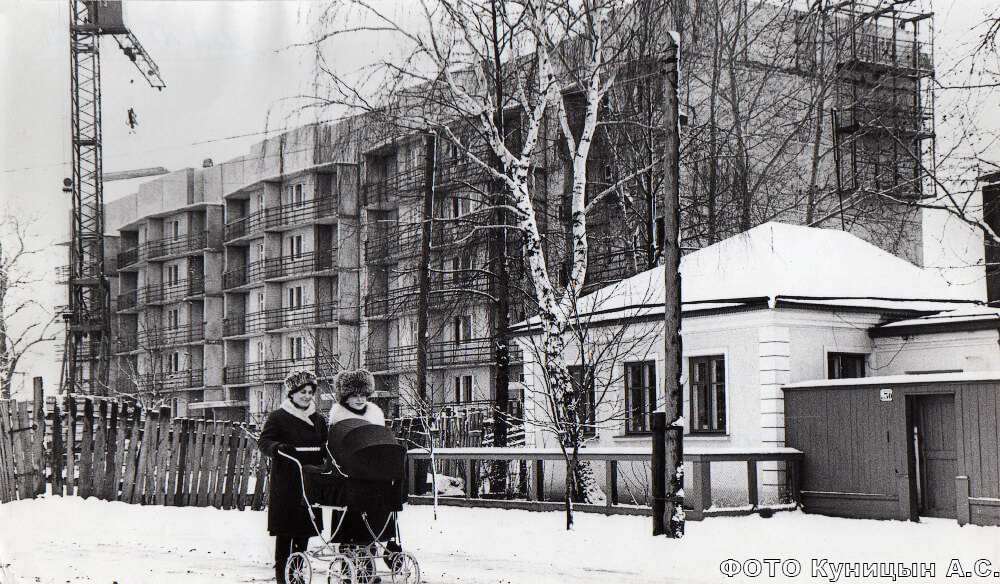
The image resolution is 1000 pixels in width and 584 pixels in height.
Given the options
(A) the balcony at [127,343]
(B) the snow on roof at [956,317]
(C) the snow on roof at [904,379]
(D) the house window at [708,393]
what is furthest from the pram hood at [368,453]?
(A) the balcony at [127,343]

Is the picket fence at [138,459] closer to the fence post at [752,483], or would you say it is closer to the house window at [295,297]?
the fence post at [752,483]

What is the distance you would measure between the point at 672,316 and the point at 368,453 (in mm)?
5735

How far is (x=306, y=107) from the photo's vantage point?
19.1m

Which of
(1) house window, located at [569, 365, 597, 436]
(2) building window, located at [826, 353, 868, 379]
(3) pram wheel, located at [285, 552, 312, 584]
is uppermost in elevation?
(2) building window, located at [826, 353, 868, 379]

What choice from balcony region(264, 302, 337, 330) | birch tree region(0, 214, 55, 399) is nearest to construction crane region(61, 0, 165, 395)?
birch tree region(0, 214, 55, 399)

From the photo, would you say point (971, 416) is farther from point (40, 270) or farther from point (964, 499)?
point (40, 270)

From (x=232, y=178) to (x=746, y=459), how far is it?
49.6 metres

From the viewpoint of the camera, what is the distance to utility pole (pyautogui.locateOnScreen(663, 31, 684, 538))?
14555 millimetres

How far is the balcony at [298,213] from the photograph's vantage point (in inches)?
2211

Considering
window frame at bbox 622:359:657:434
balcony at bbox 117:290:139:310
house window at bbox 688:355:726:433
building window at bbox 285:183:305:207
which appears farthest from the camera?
balcony at bbox 117:290:139:310

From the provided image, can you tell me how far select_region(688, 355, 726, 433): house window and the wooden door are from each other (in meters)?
3.56

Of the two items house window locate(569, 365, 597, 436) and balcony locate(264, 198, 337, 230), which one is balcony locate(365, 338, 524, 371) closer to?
balcony locate(264, 198, 337, 230)

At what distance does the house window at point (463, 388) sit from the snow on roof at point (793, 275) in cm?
2460

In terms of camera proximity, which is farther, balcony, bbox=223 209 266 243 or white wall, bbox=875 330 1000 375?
balcony, bbox=223 209 266 243
